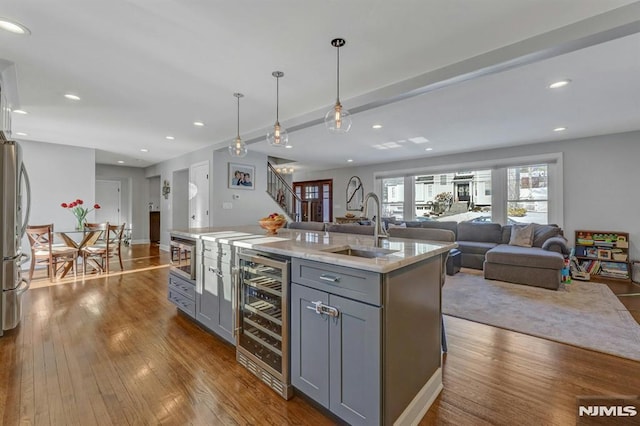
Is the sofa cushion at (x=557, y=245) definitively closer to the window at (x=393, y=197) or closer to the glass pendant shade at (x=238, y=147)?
the window at (x=393, y=197)

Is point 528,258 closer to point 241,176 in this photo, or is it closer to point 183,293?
point 183,293

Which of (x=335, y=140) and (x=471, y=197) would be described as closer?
(x=335, y=140)

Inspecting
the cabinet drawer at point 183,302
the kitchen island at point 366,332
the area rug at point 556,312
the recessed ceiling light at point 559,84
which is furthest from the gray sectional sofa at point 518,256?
the cabinet drawer at point 183,302

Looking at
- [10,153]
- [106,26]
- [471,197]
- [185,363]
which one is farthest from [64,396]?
[471,197]

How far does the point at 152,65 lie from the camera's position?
2660 mm

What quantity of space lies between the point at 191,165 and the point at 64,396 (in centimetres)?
573

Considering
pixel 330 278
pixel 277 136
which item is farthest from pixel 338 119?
pixel 330 278

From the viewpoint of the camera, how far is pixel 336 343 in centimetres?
149

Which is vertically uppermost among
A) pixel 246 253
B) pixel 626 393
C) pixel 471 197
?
pixel 471 197

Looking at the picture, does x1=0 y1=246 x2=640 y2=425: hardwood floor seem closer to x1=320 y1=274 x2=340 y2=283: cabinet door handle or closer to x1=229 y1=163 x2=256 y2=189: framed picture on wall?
x1=320 y1=274 x2=340 y2=283: cabinet door handle

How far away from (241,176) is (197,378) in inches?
195

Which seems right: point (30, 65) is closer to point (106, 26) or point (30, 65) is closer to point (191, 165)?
point (106, 26)

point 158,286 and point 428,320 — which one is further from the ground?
point 428,320

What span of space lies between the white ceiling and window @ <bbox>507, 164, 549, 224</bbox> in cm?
130
